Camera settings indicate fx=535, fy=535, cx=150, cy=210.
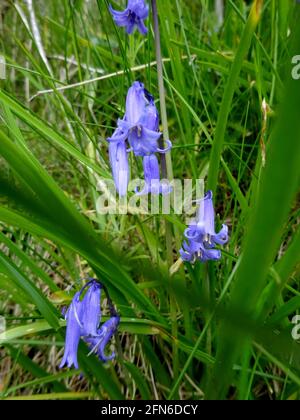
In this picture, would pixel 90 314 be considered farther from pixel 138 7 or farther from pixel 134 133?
pixel 138 7

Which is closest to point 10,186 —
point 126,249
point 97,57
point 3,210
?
point 3,210

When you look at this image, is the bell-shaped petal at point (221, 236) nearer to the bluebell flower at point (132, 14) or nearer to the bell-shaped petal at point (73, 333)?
the bell-shaped petal at point (73, 333)

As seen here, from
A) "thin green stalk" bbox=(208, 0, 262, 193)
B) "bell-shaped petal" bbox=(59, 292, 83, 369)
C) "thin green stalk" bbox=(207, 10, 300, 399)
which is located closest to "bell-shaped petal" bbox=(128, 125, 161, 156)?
"thin green stalk" bbox=(208, 0, 262, 193)

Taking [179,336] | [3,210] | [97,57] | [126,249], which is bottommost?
[179,336]

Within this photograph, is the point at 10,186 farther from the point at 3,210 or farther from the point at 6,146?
the point at 3,210

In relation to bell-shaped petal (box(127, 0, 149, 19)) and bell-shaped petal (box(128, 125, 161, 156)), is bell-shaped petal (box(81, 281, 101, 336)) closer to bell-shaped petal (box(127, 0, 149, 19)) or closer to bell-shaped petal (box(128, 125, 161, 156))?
bell-shaped petal (box(128, 125, 161, 156))
